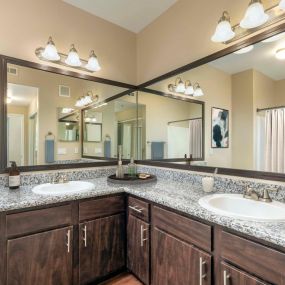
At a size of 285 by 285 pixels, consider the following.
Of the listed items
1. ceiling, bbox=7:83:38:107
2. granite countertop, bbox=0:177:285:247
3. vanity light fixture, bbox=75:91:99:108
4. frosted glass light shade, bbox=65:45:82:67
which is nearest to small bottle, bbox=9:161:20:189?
granite countertop, bbox=0:177:285:247

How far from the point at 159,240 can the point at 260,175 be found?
2.76 feet

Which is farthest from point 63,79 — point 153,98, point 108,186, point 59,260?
point 59,260

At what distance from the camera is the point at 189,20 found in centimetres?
196

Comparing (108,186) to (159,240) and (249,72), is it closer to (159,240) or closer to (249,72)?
(159,240)

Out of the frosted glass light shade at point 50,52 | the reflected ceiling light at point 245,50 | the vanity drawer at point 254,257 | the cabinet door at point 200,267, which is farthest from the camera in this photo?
the frosted glass light shade at point 50,52

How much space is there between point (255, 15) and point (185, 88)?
818 millimetres

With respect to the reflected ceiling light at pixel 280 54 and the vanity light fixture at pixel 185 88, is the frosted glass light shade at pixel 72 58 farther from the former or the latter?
the reflected ceiling light at pixel 280 54

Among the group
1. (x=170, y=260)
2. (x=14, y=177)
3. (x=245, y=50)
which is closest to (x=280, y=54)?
(x=245, y=50)

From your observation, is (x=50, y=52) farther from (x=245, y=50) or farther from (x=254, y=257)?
(x=254, y=257)

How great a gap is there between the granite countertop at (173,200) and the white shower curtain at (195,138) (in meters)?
0.31

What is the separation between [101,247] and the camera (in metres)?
1.66

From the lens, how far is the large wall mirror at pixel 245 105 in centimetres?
137

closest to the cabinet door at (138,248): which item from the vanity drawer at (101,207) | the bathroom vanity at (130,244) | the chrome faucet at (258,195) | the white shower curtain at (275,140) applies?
the bathroom vanity at (130,244)

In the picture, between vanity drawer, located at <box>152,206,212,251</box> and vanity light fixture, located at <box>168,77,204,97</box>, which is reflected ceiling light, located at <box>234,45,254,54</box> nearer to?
vanity light fixture, located at <box>168,77,204,97</box>
